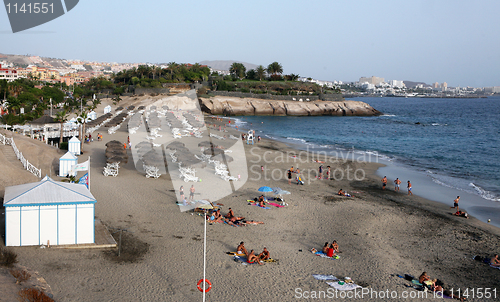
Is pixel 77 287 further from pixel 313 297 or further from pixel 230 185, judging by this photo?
pixel 230 185

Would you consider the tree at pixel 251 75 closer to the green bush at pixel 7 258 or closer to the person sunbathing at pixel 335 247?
the person sunbathing at pixel 335 247

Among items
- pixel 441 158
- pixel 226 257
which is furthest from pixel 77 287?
pixel 441 158

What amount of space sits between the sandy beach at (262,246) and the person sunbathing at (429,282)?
1.05 feet

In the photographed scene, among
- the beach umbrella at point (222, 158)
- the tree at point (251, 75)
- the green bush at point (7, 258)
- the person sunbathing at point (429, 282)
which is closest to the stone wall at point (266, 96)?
the tree at point (251, 75)

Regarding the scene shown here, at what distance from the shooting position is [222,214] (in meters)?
14.2

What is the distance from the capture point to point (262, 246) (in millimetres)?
11391

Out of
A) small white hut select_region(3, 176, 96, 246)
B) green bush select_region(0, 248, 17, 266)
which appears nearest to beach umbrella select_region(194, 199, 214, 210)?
small white hut select_region(3, 176, 96, 246)

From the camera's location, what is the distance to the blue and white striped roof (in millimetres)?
9758

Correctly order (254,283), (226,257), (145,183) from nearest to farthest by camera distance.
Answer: (254,283), (226,257), (145,183)

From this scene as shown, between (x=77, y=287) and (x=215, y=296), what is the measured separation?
311 centimetres

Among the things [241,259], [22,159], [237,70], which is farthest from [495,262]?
[237,70]

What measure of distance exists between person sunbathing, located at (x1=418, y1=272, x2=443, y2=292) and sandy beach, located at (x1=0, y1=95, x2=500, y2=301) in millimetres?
320

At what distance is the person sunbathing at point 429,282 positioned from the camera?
359 inches

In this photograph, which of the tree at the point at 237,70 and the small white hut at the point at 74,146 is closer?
the small white hut at the point at 74,146
